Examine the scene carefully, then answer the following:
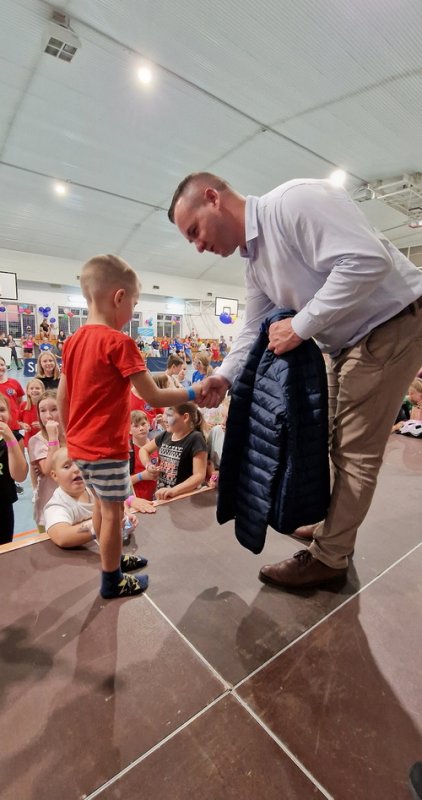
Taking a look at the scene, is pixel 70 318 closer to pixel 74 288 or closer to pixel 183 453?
pixel 74 288

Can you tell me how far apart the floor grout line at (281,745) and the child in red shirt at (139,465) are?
62.2 inches

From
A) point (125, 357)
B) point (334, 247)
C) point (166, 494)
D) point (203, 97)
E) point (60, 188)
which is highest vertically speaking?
point (203, 97)

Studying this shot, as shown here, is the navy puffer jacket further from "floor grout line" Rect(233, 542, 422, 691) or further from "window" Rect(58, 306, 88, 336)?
"window" Rect(58, 306, 88, 336)

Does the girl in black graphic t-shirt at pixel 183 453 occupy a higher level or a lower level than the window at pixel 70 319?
lower

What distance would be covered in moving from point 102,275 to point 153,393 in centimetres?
44

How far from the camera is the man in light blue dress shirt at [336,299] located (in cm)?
102

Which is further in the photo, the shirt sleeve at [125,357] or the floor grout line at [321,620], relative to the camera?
the shirt sleeve at [125,357]

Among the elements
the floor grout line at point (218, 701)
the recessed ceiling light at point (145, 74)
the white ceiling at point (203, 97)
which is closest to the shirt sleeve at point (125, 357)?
the floor grout line at point (218, 701)

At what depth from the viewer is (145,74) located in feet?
19.9

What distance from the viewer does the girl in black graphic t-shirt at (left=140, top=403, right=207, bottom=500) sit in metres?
2.24

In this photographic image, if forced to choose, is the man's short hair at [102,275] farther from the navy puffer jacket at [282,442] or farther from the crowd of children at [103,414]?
the navy puffer jacket at [282,442]

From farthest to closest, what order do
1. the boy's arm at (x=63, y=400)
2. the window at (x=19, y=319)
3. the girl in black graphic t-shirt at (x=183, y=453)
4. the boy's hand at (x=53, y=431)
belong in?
the window at (x=19, y=319) → the boy's hand at (x=53, y=431) → the girl in black graphic t-shirt at (x=183, y=453) → the boy's arm at (x=63, y=400)

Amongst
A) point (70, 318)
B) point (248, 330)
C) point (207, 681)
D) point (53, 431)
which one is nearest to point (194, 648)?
point (207, 681)

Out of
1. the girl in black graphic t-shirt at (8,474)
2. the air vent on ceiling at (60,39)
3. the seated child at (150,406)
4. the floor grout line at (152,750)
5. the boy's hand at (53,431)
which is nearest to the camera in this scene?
the floor grout line at (152,750)
